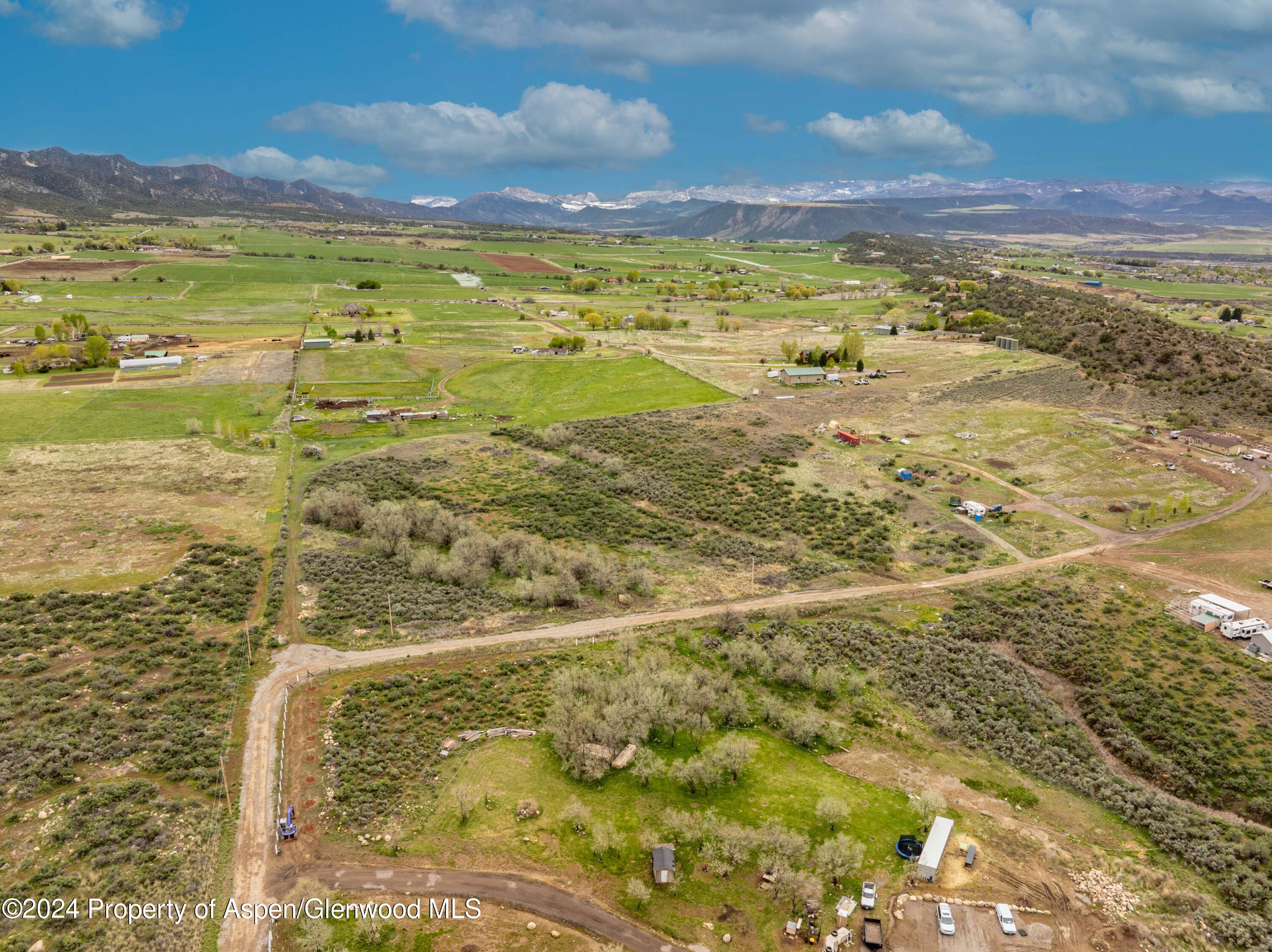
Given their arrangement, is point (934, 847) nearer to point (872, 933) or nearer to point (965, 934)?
→ point (965, 934)

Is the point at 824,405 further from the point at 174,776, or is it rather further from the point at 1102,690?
the point at 174,776

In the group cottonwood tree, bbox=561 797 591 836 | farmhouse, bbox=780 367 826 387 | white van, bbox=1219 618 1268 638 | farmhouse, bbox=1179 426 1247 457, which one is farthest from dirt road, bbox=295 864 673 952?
farmhouse, bbox=780 367 826 387

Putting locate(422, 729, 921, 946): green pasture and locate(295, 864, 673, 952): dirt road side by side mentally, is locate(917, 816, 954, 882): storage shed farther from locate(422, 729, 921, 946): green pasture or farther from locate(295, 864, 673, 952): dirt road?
locate(295, 864, 673, 952): dirt road

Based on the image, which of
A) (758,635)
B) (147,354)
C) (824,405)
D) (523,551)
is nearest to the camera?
(758,635)

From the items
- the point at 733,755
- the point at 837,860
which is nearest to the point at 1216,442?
the point at 733,755

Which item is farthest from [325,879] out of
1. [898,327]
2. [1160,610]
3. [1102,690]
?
[898,327]
